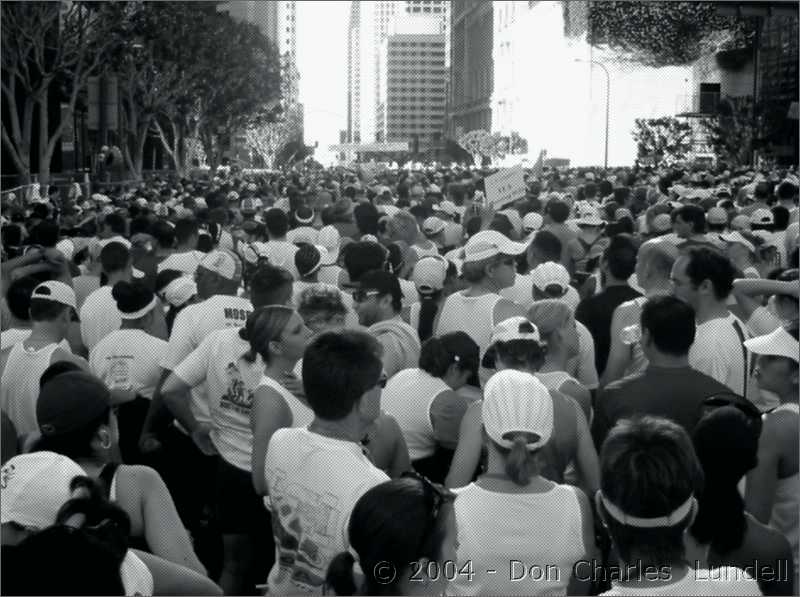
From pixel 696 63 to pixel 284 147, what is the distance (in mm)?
42776

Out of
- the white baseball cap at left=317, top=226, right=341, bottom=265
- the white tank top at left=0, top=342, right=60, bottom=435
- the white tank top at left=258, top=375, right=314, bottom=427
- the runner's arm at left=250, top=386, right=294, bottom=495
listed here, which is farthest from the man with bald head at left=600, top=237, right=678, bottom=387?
the white baseball cap at left=317, top=226, right=341, bottom=265

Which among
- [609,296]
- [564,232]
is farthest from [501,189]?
[609,296]

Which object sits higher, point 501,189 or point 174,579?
point 501,189

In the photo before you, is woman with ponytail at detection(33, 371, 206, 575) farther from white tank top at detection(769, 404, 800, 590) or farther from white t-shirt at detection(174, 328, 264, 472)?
white tank top at detection(769, 404, 800, 590)

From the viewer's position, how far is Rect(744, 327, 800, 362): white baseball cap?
476cm

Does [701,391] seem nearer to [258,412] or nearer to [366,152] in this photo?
[258,412]

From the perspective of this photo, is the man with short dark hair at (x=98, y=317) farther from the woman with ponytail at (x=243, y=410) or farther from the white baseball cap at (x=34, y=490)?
the white baseball cap at (x=34, y=490)

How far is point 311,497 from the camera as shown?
410 centimetres

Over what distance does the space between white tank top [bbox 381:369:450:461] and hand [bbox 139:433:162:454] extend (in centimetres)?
121

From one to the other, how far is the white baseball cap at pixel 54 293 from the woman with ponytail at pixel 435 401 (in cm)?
174

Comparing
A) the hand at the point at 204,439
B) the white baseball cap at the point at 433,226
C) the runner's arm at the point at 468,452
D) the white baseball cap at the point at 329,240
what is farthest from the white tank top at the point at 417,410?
the white baseball cap at the point at 433,226

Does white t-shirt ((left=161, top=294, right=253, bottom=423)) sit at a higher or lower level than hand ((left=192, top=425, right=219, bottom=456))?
higher

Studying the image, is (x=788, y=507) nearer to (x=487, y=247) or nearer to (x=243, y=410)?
(x=243, y=410)

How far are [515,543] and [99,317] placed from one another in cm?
451
